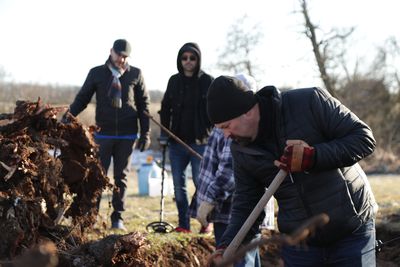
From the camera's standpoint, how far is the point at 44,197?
4207mm

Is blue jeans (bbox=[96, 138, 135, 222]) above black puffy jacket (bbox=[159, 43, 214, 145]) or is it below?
below

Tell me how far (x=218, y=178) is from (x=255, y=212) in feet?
4.35

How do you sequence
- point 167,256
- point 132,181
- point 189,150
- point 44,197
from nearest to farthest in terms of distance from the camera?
point 44,197 → point 167,256 → point 189,150 → point 132,181

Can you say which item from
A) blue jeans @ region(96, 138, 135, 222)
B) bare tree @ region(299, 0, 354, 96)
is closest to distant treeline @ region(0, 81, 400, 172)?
bare tree @ region(299, 0, 354, 96)

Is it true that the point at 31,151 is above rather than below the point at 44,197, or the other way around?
above

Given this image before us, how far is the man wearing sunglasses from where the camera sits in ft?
19.6

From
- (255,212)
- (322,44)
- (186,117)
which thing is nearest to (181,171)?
(186,117)

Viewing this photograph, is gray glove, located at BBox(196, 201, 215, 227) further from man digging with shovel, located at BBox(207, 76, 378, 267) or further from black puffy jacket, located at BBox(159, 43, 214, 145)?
black puffy jacket, located at BBox(159, 43, 214, 145)

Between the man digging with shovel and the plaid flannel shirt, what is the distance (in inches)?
41.3

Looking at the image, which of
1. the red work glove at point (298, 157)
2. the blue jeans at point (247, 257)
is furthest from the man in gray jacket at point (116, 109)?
the red work glove at point (298, 157)

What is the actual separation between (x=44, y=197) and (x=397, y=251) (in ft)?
11.5

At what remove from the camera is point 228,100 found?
261 cm

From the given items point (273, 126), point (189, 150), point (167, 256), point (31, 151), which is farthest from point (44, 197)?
point (273, 126)

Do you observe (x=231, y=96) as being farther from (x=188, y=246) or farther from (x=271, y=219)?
(x=188, y=246)
